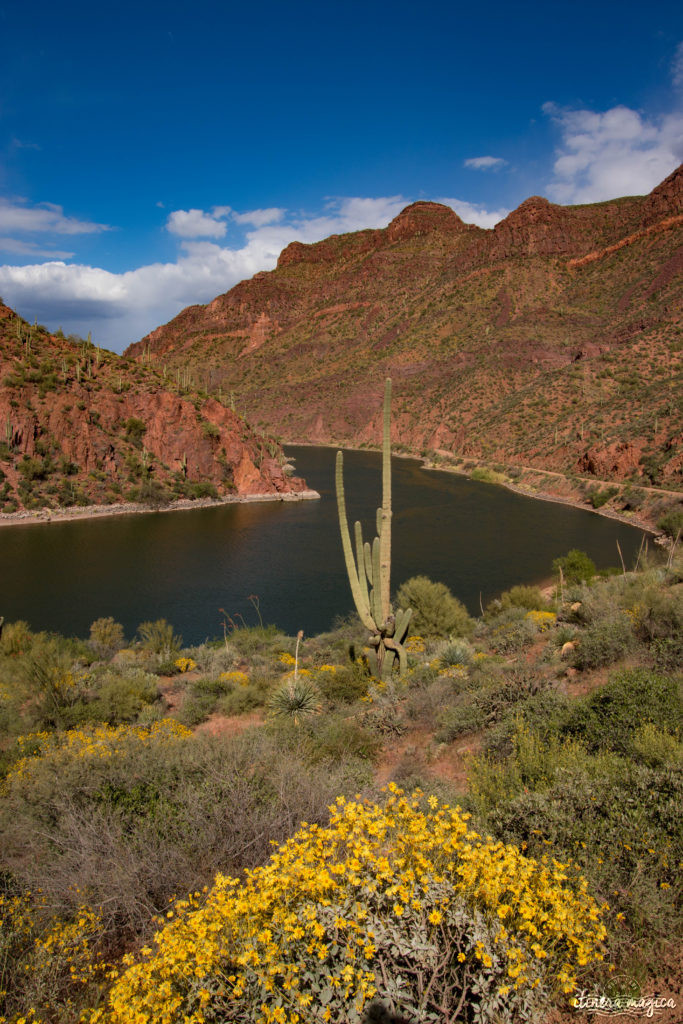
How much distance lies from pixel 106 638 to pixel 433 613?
1117cm

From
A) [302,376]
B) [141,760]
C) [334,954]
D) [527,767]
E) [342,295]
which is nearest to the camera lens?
[334,954]

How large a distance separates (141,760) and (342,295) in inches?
5939

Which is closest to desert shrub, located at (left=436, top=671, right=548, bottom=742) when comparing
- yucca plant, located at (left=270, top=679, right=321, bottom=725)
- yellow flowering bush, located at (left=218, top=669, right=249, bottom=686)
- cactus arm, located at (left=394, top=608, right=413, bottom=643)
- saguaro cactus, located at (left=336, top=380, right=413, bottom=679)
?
yucca plant, located at (left=270, top=679, right=321, bottom=725)

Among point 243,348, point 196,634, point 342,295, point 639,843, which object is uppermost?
point 342,295

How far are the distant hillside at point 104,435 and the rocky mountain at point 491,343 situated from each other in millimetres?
9678

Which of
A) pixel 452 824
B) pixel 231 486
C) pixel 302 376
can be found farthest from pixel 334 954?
pixel 302 376

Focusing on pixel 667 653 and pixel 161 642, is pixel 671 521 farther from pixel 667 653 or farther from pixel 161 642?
pixel 161 642

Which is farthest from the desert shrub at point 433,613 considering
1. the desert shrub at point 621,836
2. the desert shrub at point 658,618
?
the desert shrub at point 621,836

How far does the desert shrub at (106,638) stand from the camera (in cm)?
1722

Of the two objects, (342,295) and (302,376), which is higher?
(342,295)

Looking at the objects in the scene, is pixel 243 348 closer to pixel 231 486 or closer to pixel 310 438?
pixel 310 438

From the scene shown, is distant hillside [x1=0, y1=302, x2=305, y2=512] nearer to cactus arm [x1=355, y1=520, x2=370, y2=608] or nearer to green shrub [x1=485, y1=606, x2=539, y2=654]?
cactus arm [x1=355, y1=520, x2=370, y2=608]

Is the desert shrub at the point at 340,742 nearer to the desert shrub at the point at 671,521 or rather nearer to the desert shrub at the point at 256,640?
the desert shrub at the point at 256,640

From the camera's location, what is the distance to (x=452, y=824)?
3164 mm
